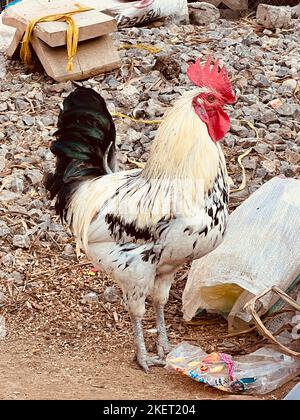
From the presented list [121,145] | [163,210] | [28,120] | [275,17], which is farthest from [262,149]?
[275,17]

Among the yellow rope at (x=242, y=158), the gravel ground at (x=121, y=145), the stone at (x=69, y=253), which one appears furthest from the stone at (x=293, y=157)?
the stone at (x=69, y=253)

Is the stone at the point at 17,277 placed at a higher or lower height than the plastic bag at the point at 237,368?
lower

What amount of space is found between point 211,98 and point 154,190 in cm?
46

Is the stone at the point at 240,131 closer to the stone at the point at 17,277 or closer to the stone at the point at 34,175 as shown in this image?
the stone at the point at 34,175

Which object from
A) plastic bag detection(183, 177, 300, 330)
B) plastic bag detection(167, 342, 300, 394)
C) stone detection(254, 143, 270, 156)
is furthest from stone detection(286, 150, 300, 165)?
plastic bag detection(167, 342, 300, 394)

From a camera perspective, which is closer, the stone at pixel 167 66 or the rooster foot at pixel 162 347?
the rooster foot at pixel 162 347

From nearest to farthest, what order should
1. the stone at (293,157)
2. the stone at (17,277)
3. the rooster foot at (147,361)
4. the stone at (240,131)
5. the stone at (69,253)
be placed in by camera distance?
the rooster foot at (147,361) < the stone at (17,277) < the stone at (69,253) < the stone at (293,157) < the stone at (240,131)

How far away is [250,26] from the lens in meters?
7.58

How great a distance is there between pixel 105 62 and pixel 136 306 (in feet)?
9.42

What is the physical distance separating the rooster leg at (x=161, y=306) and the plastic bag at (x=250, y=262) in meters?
0.20

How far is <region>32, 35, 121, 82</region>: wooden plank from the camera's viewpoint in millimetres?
6391

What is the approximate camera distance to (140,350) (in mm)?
4117

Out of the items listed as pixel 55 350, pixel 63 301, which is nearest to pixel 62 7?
pixel 63 301

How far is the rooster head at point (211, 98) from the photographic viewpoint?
3.88 meters
